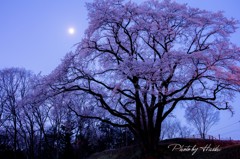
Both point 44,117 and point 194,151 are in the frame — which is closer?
point 194,151

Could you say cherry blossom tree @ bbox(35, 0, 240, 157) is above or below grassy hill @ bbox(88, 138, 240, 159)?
above

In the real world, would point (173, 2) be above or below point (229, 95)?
above

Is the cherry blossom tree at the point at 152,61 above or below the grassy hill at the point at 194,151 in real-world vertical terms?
above

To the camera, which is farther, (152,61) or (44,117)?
(44,117)

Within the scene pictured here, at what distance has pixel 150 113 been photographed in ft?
61.5

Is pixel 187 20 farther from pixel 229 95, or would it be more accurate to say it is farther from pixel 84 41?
pixel 84 41

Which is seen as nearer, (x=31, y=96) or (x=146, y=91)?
Answer: (x=146, y=91)

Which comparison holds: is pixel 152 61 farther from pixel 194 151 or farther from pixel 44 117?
pixel 44 117

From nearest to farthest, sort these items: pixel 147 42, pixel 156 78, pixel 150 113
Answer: pixel 156 78 → pixel 150 113 → pixel 147 42

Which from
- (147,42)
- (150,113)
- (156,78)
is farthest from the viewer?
(147,42)

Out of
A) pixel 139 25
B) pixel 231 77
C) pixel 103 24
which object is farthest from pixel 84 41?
pixel 231 77

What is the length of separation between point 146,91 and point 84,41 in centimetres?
571

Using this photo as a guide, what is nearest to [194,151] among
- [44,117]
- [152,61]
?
[152,61]

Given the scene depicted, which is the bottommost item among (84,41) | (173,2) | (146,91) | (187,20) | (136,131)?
(136,131)
